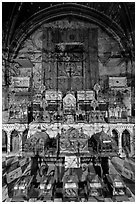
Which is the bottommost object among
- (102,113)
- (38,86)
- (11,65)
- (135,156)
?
(135,156)

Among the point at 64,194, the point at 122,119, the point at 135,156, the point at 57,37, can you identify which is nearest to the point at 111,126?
the point at 122,119

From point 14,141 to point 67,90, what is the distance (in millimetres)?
886

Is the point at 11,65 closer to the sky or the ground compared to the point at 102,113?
closer to the sky

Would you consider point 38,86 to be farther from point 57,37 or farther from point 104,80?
point 104,80

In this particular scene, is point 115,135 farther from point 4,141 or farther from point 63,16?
point 63,16

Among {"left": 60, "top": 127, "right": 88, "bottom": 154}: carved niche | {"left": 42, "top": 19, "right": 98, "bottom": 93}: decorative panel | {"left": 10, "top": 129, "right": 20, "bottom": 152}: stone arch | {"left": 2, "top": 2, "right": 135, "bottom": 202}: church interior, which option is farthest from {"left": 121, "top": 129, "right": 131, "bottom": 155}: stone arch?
{"left": 10, "top": 129, "right": 20, "bottom": 152}: stone arch

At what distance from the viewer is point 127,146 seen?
2.47 meters

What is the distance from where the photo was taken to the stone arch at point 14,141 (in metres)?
2.47

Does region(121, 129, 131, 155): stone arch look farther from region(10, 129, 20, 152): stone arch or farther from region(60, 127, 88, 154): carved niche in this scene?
region(10, 129, 20, 152): stone arch

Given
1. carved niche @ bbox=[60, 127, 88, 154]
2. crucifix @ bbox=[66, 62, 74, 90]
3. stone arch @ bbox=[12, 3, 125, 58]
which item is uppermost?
stone arch @ bbox=[12, 3, 125, 58]

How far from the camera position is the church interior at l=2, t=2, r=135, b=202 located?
2.45 m

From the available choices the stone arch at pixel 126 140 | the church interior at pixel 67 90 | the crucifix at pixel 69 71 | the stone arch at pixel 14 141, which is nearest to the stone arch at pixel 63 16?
the church interior at pixel 67 90

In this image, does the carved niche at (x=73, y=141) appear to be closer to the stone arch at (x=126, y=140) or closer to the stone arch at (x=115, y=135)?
the stone arch at (x=115, y=135)

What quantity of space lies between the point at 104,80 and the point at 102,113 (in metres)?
0.40
